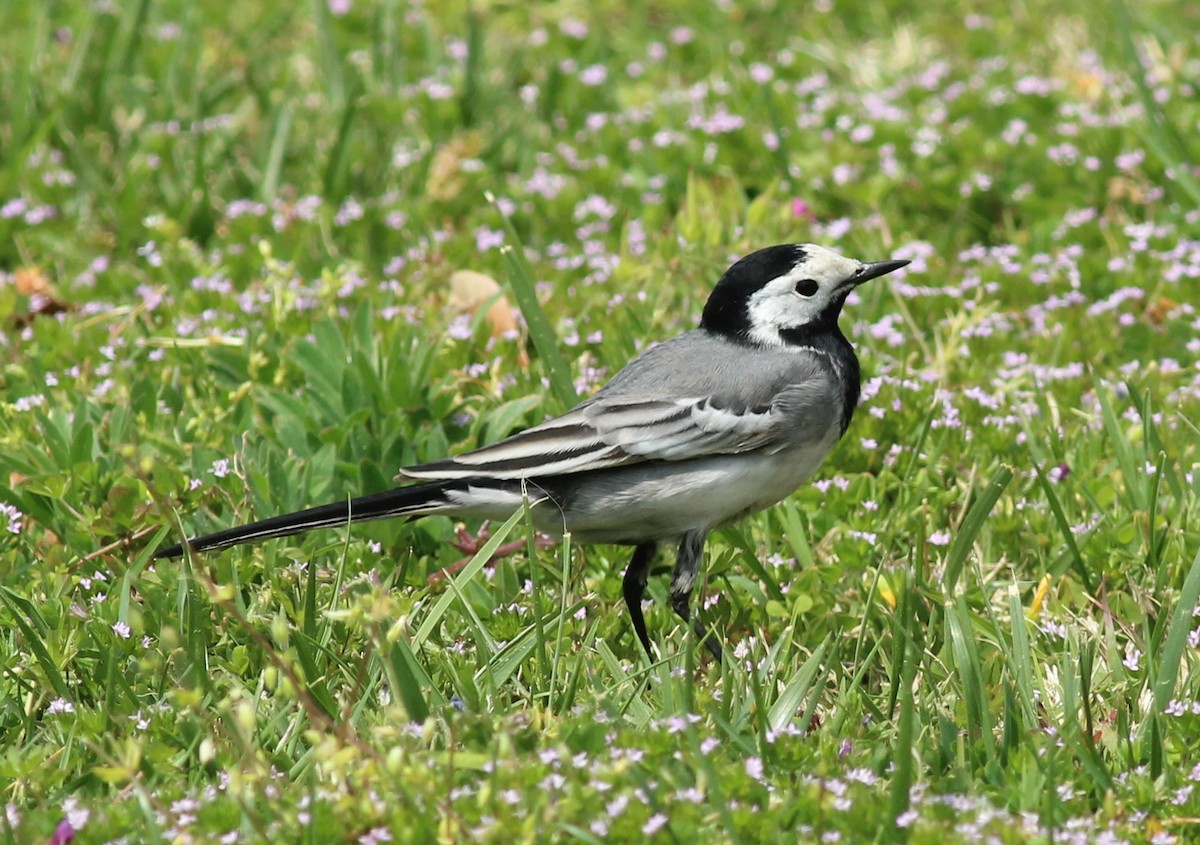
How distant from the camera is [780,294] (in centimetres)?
491

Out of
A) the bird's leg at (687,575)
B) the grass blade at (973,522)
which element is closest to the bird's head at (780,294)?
the bird's leg at (687,575)

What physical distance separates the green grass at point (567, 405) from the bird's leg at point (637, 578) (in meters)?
0.08

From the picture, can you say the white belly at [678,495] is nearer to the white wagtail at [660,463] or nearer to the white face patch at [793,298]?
the white wagtail at [660,463]

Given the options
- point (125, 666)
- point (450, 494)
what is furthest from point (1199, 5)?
point (125, 666)

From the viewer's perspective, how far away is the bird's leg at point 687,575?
4.57m

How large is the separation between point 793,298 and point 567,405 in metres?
0.79

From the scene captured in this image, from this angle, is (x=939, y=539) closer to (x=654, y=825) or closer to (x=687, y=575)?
(x=687, y=575)

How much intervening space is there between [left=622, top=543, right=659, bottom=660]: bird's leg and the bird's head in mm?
708

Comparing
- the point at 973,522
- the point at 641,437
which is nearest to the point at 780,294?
the point at 641,437

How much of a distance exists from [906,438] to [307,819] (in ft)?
9.42

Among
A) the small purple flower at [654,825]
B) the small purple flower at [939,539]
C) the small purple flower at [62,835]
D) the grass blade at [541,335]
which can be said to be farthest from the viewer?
the grass blade at [541,335]

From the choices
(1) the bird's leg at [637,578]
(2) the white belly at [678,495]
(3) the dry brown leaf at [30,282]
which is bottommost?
(1) the bird's leg at [637,578]

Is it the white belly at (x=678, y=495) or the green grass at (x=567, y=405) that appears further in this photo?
the white belly at (x=678, y=495)

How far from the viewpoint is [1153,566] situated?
15.2ft
